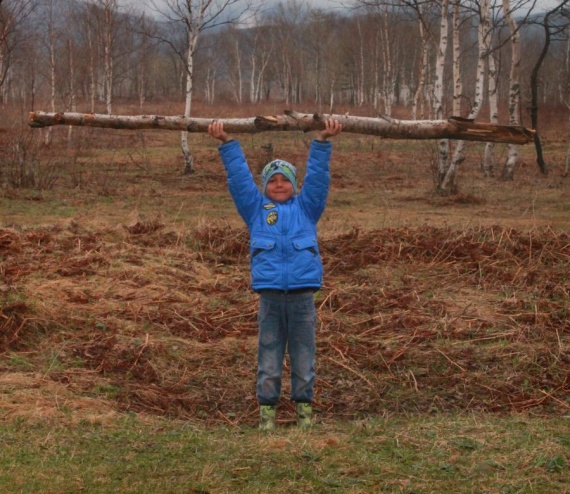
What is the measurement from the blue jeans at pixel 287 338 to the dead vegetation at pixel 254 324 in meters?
0.61

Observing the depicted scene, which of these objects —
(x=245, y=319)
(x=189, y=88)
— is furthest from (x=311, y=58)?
(x=245, y=319)

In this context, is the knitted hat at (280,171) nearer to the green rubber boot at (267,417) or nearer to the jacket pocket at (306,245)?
the jacket pocket at (306,245)

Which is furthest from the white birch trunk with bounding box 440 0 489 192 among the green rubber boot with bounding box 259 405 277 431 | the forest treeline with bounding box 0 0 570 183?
the green rubber boot with bounding box 259 405 277 431

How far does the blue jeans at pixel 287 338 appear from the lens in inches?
193

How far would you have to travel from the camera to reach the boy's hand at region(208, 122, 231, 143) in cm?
517

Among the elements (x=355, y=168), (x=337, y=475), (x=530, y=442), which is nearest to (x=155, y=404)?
(x=337, y=475)

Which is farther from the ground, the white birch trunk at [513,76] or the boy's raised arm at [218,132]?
the white birch trunk at [513,76]

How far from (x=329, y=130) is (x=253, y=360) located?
233cm

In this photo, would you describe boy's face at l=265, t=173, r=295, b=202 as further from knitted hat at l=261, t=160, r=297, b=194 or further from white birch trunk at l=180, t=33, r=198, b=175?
white birch trunk at l=180, t=33, r=198, b=175

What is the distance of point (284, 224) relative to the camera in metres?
4.88

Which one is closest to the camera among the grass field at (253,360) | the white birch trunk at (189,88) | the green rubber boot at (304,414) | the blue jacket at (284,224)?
the grass field at (253,360)

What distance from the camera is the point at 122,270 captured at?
29.8 ft

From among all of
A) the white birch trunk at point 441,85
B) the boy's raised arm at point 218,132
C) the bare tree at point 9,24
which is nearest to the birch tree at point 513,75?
the white birch trunk at point 441,85

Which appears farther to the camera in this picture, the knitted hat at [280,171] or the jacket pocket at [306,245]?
the knitted hat at [280,171]
